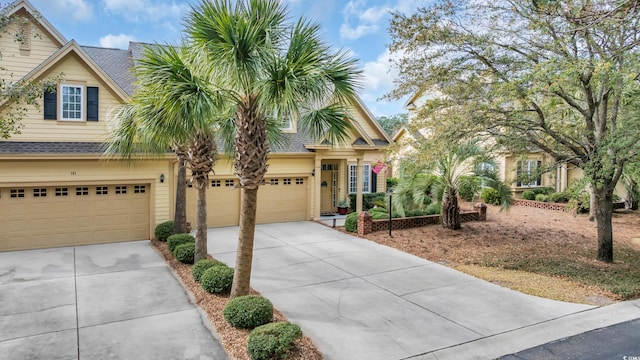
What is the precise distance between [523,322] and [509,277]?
2948mm

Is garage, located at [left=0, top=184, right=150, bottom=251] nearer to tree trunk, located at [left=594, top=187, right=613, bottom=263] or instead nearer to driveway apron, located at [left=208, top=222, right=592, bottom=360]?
driveway apron, located at [left=208, top=222, right=592, bottom=360]

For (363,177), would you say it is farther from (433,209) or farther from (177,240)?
(177,240)

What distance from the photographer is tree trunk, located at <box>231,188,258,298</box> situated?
23.5 feet

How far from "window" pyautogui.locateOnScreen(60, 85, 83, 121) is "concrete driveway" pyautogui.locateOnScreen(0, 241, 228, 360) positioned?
4450 mm

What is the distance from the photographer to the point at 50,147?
40.5 ft

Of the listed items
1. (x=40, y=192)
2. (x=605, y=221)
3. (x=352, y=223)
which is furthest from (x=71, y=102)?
(x=605, y=221)

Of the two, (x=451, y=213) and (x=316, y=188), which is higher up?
(x=316, y=188)

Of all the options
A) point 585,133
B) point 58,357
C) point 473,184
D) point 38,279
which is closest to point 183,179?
point 38,279

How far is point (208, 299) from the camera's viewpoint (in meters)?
8.09

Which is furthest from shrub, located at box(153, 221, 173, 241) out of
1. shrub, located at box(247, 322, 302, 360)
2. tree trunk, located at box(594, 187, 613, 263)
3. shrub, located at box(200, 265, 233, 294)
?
tree trunk, located at box(594, 187, 613, 263)

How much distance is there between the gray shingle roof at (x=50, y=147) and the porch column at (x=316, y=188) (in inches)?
325

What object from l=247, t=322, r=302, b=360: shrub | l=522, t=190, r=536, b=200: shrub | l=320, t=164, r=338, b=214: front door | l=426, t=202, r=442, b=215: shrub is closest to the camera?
l=247, t=322, r=302, b=360: shrub

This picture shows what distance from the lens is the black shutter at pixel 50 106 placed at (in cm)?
1254

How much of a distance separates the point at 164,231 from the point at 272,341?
8.77 meters
